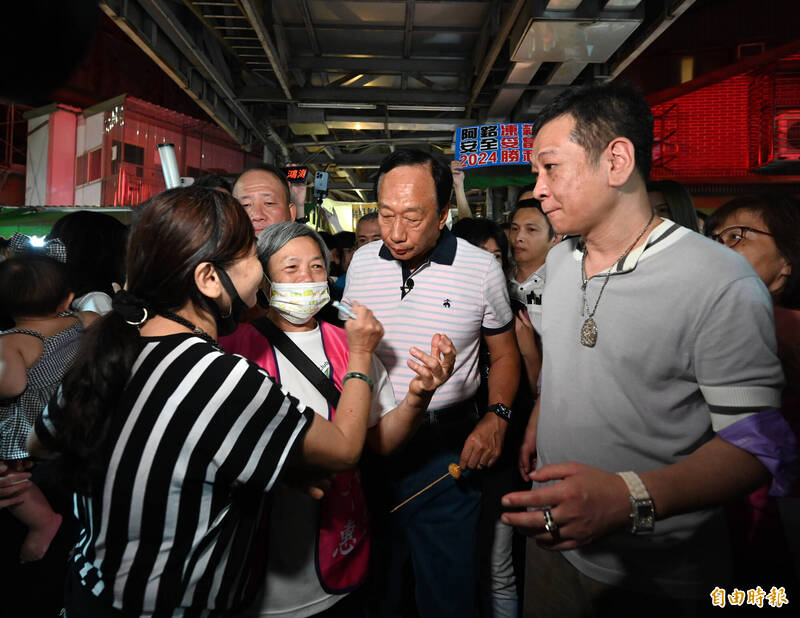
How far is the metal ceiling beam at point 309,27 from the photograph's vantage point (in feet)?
17.3

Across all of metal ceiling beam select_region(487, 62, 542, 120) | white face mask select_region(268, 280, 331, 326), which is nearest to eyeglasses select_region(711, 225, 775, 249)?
white face mask select_region(268, 280, 331, 326)

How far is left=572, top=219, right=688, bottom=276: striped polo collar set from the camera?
1.43m

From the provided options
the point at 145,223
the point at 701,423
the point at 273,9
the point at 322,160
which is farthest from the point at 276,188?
the point at 322,160

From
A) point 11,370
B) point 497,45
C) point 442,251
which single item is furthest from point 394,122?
point 11,370

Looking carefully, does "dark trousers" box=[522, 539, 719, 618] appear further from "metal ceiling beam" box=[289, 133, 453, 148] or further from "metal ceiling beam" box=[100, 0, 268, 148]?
"metal ceiling beam" box=[289, 133, 453, 148]

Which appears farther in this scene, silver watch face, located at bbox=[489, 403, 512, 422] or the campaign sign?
the campaign sign

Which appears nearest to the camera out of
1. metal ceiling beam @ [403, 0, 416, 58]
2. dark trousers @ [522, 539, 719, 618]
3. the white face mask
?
dark trousers @ [522, 539, 719, 618]

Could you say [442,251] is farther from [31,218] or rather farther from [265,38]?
[31,218]

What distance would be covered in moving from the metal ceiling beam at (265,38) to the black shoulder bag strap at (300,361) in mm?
4047

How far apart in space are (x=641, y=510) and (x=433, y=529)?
50.2 inches

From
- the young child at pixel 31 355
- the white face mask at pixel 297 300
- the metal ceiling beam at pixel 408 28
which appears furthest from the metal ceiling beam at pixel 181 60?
the white face mask at pixel 297 300

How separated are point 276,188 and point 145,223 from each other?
5.55ft

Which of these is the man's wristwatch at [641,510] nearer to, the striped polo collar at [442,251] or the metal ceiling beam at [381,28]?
the striped polo collar at [442,251]

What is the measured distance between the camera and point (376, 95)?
281 inches
